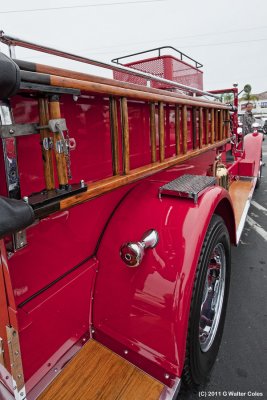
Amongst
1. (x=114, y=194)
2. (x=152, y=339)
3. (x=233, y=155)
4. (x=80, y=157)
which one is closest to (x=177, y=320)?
(x=152, y=339)

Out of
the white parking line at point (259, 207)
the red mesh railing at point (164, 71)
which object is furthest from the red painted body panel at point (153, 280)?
→ the white parking line at point (259, 207)

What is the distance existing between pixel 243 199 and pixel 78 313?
287 centimetres

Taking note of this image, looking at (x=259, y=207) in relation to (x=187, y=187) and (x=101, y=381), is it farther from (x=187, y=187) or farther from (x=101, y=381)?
(x=101, y=381)

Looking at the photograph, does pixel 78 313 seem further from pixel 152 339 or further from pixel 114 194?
pixel 114 194

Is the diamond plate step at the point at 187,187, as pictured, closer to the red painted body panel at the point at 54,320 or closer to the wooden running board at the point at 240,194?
the red painted body panel at the point at 54,320

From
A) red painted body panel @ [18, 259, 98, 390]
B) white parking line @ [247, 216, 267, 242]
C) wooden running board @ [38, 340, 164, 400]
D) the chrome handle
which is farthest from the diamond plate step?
white parking line @ [247, 216, 267, 242]

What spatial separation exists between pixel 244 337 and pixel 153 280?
123 centimetres

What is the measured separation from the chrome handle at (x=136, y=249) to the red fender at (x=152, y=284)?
0.14 feet

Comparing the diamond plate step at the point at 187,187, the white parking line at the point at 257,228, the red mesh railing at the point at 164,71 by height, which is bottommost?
the white parking line at the point at 257,228

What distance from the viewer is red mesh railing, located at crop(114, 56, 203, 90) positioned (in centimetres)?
329

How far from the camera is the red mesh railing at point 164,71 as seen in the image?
3293 millimetres

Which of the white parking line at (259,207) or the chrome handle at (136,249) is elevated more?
the chrome handle at (136,249)

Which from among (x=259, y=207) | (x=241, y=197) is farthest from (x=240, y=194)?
(x=259, y=207)

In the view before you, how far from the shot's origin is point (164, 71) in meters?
3.34
